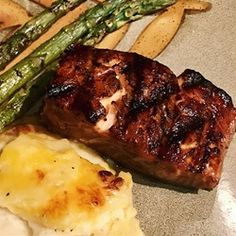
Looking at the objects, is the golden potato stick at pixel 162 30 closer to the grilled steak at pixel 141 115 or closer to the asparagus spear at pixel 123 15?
the asparagus spear at pixel 123 15

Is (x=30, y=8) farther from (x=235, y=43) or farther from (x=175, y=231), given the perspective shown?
(x=175, y=231)

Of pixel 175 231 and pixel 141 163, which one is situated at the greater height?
pixel 141 163

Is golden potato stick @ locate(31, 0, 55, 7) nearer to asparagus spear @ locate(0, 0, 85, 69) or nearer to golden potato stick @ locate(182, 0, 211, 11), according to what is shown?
asparagus spear @ locate(0, 0, 85, 69)

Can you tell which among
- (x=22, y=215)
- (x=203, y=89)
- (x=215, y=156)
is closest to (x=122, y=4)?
(x=203, y=89)

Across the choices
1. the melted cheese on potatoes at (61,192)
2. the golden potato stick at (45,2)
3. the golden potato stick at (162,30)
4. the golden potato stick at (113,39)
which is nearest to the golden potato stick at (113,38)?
the golden potato stick at (113,39)

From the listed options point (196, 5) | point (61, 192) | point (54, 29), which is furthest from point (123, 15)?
point (61, 192)

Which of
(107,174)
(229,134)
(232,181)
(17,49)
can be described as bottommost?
(232,181)
